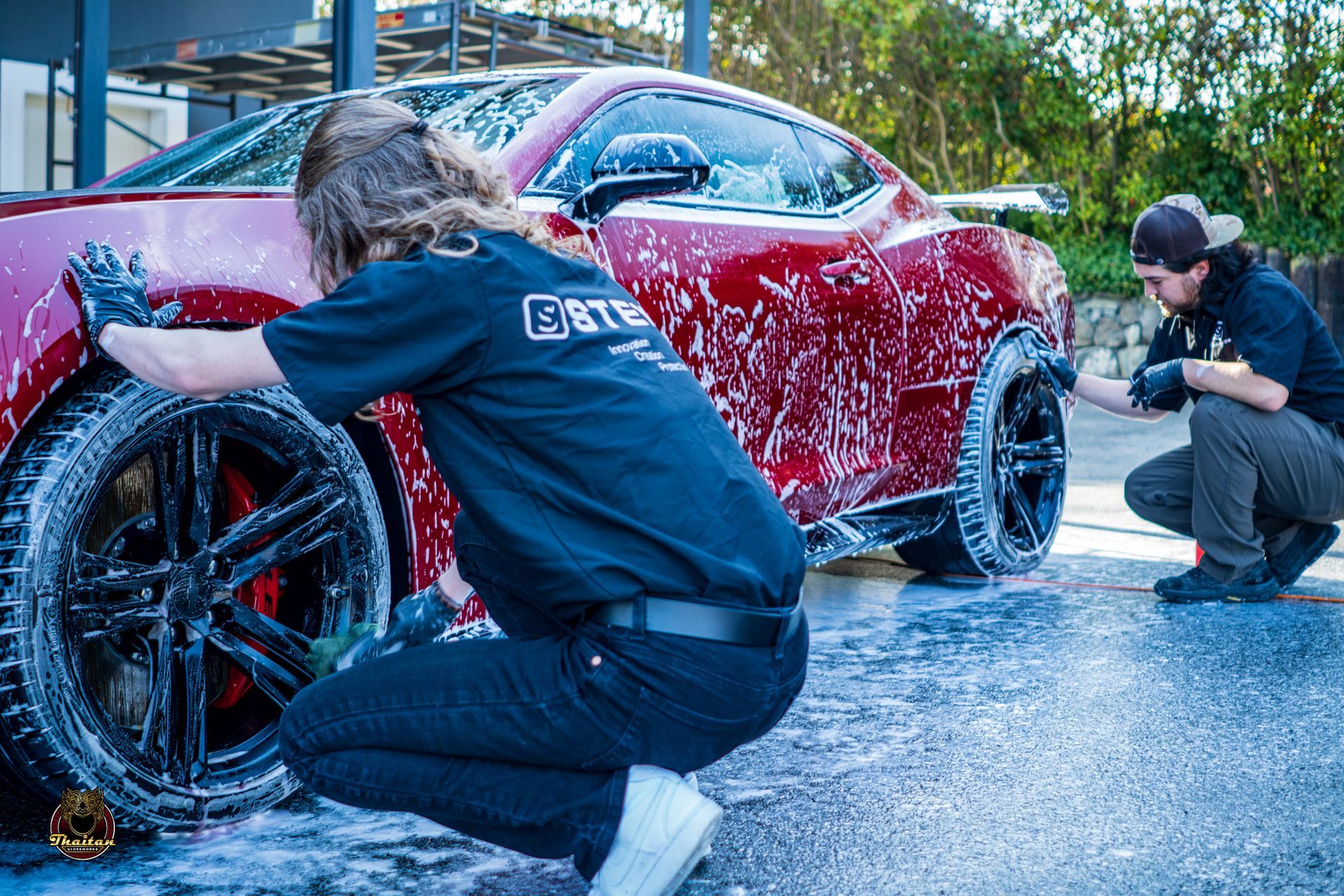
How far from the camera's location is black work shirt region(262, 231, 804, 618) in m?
1.73

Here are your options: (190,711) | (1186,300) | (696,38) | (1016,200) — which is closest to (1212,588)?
(1186,300)

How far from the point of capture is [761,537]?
1.86 m

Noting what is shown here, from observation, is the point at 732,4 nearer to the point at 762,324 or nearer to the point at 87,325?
the point at 762,324

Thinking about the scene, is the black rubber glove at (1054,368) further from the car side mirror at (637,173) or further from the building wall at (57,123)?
the building wall at (57,123)

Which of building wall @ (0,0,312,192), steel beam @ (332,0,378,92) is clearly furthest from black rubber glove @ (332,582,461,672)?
building wall @ (0,0,312,192)

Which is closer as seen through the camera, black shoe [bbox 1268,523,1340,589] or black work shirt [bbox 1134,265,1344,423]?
black work shirt [bbox 1134,265,1344,423]

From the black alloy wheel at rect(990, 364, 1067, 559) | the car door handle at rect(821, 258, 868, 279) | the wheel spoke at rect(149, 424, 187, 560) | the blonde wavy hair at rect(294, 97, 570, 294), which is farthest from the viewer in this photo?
the black alloy wheel at rect(990, 364, 1067, 559)

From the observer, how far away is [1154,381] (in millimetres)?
→ 4332

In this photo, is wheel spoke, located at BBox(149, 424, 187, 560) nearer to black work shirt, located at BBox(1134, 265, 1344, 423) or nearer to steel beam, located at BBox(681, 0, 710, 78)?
black work shirt, located at BBox(1134, 265, 1344, 423)

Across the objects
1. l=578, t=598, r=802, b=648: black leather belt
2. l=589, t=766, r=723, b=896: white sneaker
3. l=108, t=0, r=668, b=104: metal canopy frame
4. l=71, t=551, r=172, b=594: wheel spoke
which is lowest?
l=589, t=766, r=723, b=896: white sneaker

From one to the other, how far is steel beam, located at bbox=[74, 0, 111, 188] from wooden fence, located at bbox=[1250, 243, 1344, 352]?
10164 millimetres

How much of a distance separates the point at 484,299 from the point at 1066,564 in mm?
3619

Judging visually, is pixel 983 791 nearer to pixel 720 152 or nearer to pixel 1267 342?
pixel 720 152

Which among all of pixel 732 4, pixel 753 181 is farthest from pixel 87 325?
pixel 732 4
